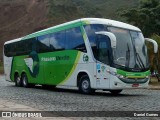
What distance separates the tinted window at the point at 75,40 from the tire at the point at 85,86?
1.45 meters

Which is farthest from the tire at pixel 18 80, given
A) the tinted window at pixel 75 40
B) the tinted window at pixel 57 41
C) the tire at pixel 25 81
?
the tinted window at pixel 75 40

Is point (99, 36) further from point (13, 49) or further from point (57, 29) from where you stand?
point (13, 49)

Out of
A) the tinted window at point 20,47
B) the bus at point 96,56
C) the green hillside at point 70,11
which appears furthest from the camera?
the green hillside at point 70,11

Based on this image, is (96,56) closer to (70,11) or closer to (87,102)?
(87,102)

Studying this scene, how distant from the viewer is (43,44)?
2252 cm

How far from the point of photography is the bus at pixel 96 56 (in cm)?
1689

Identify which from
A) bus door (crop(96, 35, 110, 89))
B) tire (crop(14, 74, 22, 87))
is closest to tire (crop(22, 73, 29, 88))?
tire (crop(14, 74, 22, 87))

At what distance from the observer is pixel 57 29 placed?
20906 millimetres

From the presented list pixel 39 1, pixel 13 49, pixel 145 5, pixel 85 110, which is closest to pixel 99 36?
pixel 85 110

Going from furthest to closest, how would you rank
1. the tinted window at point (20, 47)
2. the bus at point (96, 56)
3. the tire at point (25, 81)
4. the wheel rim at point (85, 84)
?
the tire at point (25, 81), the tinted window at point (20, 47), the wheel rim at point (85, 84), the bus at point (96, 56)

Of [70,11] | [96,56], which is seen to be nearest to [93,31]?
[96,56]

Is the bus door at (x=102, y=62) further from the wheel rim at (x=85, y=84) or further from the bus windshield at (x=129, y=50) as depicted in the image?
the wheel rim at (x=85, y=84)

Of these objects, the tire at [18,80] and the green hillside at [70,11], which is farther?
the green hillside at [70,11]

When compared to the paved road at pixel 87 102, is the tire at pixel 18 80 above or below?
above
